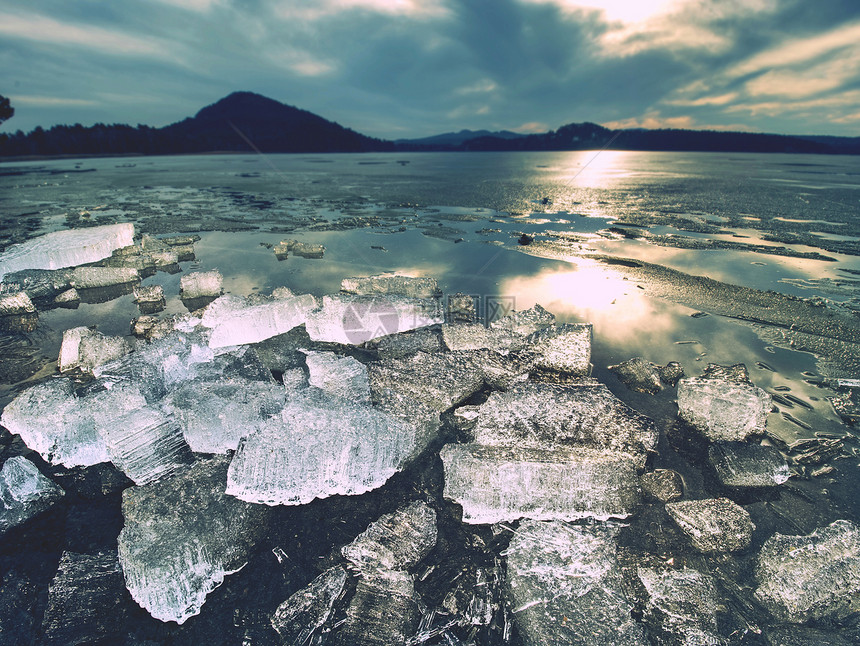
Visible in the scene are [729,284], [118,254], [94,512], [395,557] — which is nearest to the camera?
[395,557]

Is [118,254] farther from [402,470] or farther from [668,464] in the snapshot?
[668,464]

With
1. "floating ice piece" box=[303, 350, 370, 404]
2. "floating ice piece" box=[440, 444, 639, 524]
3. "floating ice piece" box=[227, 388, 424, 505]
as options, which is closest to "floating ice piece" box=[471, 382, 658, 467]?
"floating ice piece" box=[440, 444, 639, 524]

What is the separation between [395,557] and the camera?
4.41 feet

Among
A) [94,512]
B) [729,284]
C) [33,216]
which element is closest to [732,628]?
[94,512]

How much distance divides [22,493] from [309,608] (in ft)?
4.47

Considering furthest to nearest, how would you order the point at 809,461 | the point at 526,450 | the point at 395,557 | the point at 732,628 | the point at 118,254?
1. the point at 118,254
2. the point at 809,461
3. the point at 526,450
4. the point at 395,557
5. the point at 732,628

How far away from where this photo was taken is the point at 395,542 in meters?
1.38

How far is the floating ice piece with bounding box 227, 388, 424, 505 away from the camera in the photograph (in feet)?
5.04

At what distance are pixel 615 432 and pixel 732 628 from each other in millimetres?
759

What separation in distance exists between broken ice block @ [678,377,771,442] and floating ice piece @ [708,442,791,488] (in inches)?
6.2

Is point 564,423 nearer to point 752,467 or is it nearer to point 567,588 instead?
point 567,588

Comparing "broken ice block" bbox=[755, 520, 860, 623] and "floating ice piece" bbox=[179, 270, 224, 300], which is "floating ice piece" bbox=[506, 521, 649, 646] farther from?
"floating ice piece" bbox=[179, 270, 224, 300]

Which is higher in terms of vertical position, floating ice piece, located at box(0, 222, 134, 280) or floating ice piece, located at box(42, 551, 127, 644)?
floating ice piece, located at box(0, 222, 134, 280)

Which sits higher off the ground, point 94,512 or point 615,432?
point 615,432
